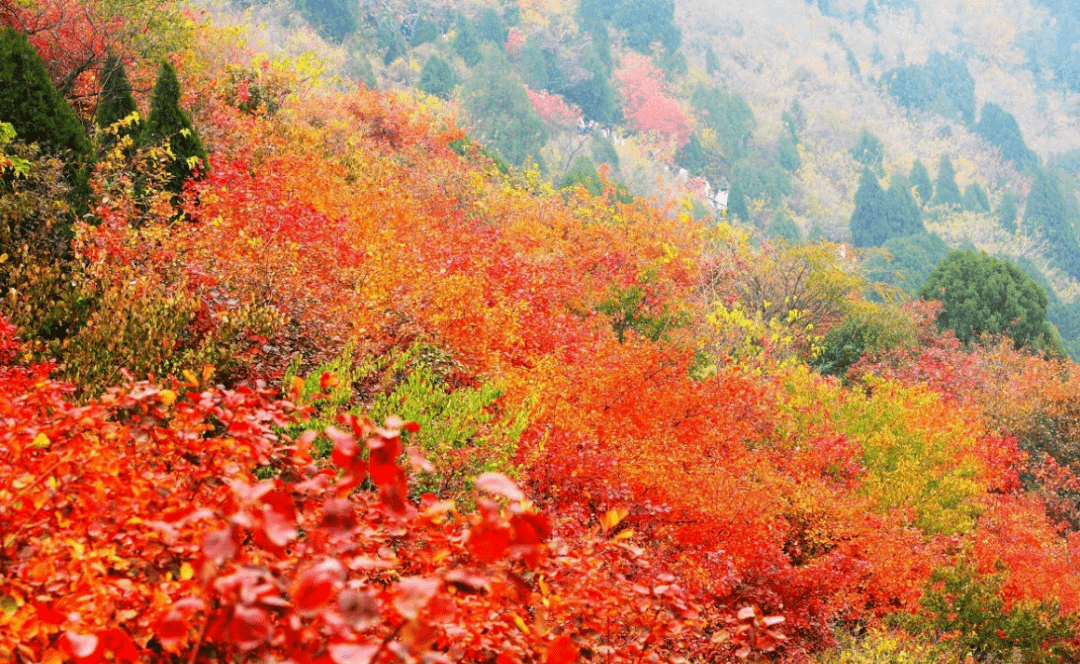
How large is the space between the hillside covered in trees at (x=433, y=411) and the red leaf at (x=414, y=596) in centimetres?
1

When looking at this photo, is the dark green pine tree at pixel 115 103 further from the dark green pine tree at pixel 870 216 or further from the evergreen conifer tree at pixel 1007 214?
the evergreen conifer tree at pixel 1007 214

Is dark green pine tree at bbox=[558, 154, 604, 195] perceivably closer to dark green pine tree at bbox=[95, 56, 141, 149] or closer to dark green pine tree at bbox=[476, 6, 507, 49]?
dark green pine tree at bbox=[476, 6, 507, 49]

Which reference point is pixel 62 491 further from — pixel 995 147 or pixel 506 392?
pixel 995 147

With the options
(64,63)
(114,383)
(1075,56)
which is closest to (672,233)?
(64,63)

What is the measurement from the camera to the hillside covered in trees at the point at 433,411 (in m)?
3.07

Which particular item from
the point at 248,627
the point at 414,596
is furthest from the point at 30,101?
the point at 414,596

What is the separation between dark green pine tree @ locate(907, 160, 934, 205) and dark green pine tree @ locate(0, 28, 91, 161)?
2844 inches

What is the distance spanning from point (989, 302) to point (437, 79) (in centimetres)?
3260

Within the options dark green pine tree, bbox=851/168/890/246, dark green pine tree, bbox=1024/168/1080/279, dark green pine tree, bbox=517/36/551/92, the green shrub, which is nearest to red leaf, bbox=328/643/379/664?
the green shrub

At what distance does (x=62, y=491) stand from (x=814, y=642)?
9.17 metres

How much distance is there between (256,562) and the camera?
3102mm

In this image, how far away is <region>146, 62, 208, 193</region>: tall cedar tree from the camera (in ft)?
43.2

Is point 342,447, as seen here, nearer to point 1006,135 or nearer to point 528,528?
point 528,528

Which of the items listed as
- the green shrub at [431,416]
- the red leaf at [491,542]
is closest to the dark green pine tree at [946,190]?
the green shrub at [431,416]
